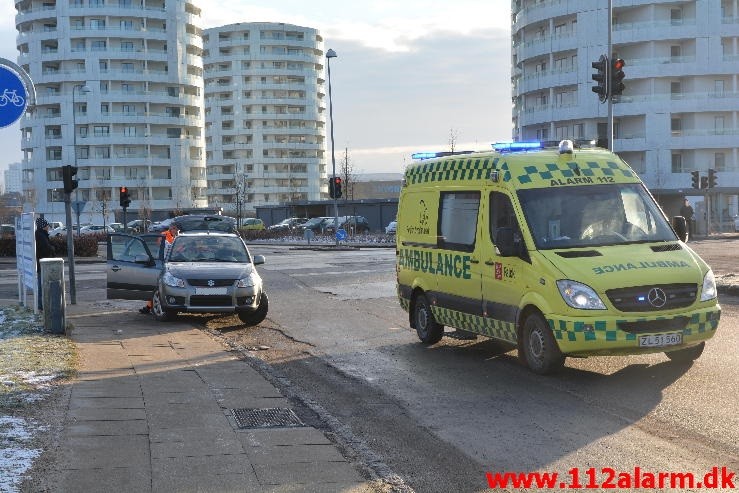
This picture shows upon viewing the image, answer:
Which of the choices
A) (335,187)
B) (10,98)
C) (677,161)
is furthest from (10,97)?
(677,161)

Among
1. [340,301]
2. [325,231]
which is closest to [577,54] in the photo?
[325,231]

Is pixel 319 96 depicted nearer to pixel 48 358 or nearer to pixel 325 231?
pixel 325 231

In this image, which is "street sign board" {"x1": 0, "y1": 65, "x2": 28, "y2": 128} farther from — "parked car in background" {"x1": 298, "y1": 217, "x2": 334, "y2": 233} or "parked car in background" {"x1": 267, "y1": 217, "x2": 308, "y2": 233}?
"parked car in background" {"x1": 298, "y1": 217, "x2": 334, "y2": 233}

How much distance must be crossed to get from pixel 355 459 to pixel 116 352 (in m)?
6.49

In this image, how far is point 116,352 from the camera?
12.5 meters

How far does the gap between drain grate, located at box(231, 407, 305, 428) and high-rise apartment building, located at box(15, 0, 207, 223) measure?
9966cm

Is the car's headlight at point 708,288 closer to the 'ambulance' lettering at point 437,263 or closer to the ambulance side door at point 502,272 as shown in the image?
the ambulance side door at point 502,272

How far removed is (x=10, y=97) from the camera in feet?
33.6

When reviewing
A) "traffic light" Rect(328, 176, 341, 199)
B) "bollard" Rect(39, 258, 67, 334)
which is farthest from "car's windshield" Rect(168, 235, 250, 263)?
"traffic light" Rect(328, 176, 341, 199)

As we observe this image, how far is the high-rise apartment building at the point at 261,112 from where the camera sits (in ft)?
468

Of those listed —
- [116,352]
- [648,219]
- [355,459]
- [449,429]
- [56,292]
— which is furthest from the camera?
[56,292]

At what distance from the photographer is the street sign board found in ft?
33.5

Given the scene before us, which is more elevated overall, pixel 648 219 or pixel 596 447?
pixel 648 219

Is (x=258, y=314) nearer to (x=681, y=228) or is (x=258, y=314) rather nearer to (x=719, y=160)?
(x=681, y=228)
